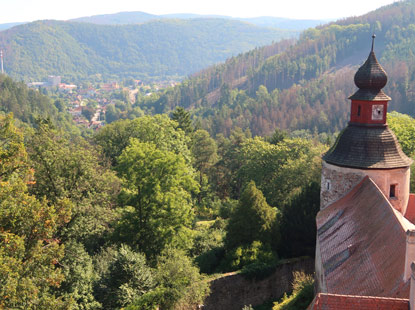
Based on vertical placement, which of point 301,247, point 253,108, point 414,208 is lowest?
point 253,108

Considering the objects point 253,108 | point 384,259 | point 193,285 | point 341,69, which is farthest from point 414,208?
point 341,69

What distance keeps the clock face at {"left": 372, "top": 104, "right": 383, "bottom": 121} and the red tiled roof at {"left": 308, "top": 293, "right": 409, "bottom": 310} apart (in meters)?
13.3

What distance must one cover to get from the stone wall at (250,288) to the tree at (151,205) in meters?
4.08

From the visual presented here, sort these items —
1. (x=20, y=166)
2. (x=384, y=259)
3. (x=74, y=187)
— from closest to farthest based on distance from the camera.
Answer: (x=384, y=259)
(x=20, y=166)
(x=74, y=187)

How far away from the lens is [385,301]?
11945mm

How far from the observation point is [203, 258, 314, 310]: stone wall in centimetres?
2584

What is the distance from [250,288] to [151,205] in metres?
7.73

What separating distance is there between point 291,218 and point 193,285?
8822 millimetres

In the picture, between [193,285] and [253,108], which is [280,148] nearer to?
[193,285]

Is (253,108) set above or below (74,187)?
below

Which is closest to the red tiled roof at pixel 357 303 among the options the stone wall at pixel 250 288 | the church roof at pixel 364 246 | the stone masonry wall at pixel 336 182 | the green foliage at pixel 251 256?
the church roof at pixel 364 246

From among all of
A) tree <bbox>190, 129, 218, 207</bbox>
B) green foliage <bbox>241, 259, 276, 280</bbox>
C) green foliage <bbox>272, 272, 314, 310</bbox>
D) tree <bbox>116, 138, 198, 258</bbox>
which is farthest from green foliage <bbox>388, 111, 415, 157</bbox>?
tree <bbox>116, 138, 198, 258</bbox>

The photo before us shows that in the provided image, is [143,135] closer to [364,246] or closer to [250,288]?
[250,288]

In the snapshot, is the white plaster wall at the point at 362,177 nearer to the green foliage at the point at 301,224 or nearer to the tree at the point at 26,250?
the green foliage at the point at 301,224
